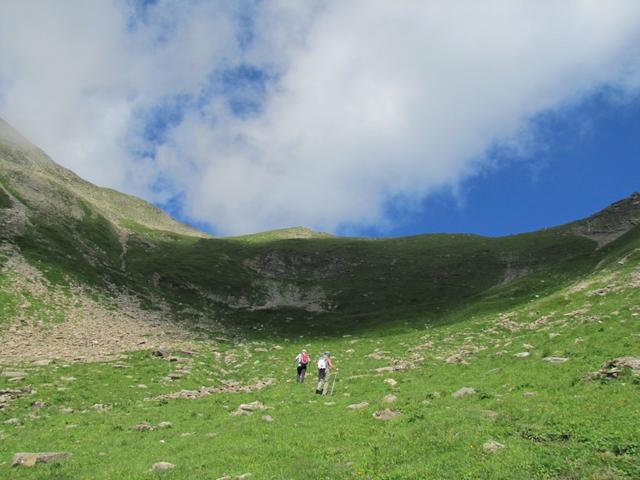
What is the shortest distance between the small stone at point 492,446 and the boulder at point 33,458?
18.0 metres

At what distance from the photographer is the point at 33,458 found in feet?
66.8

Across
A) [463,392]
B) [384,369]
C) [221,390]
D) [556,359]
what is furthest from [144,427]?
[556,359]

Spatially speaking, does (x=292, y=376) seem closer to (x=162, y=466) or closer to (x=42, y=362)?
(x=42, y=362)

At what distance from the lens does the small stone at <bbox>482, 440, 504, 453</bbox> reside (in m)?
16.6

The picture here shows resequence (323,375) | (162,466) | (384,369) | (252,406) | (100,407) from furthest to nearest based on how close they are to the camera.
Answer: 1. (384,369)
2. (323,375)
3. (100,407)
4. (252,406)
5. (162,466)

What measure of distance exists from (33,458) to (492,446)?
19114 mm

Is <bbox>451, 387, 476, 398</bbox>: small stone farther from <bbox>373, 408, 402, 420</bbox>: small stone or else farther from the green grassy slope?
<bbox>373, 408, 402, 420</bbox>: small stone

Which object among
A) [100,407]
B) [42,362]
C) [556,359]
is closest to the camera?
[556,359]

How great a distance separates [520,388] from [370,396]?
870cm

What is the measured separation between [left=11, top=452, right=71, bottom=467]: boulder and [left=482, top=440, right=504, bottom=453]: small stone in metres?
18.0

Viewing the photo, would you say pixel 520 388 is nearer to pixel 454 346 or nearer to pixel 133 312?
pixel 454 346

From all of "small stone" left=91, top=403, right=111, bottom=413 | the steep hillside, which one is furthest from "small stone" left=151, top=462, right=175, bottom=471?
"small stone" left=91, top=403, right=111, bottom=413

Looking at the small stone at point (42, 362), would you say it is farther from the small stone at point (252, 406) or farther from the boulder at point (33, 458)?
the small stone at point (252, 406)

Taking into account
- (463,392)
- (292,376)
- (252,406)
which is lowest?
(463,392)
